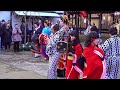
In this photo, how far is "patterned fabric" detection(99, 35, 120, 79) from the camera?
5.26 m

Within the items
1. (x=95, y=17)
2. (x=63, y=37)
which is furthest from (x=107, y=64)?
(x=95, y=17)

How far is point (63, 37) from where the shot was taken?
20.7 feet

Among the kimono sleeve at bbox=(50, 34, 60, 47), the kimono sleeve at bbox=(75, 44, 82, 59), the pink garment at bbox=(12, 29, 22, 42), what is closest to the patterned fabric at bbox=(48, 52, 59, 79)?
the kimono sleeve at bbox=(50, 34, 60, 47)

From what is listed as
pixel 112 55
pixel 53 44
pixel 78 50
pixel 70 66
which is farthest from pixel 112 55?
pixel 53 44

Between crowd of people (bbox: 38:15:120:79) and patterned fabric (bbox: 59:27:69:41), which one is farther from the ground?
patterned fabric (bbox: 59:27:69:41)

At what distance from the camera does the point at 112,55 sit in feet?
17.3

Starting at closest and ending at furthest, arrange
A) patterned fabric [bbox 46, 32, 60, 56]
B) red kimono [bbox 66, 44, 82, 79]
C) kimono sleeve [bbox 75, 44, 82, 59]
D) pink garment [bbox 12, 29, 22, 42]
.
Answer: red kimono [bbox 66, 44, 82, 79], kimono sleeve [bbox 75, 44, 82, 59], patterned fabric [bbox 46, 32, 60, 56], pink garment [bbox 12, 29, 22, 42]

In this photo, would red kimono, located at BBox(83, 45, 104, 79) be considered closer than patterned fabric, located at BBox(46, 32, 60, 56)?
Yes

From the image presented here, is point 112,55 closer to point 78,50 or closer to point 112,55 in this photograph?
point 112,55

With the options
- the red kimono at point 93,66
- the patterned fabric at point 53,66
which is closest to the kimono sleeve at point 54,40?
the patterned fabric at point 53,66

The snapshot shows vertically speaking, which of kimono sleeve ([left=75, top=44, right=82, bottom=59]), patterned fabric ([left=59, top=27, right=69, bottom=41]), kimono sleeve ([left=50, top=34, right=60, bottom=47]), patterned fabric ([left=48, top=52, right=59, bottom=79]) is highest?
patterned fabric ([left=59, top=27, right=69, bottom=41])

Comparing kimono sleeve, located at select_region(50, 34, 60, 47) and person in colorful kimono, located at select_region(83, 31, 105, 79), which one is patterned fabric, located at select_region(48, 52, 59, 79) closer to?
kimono sleeve, located at select_region(50, 34, 60, 47)
